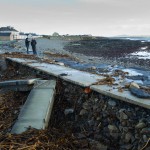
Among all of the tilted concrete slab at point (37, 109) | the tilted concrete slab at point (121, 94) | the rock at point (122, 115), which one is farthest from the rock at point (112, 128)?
the tilted concrete slab at point (37, 109)

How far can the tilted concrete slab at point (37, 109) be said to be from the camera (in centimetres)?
613

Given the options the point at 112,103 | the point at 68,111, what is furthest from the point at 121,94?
the point at 68,111

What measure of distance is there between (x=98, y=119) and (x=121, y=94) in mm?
782

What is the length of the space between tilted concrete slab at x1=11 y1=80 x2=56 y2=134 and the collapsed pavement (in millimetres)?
419

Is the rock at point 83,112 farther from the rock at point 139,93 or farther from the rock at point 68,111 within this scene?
the rock at point 139,93

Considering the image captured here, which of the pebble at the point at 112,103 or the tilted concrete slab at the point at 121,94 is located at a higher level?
the tilted concrete slab at the point at 121,94

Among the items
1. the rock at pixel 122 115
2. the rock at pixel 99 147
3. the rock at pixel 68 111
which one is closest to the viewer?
the rock at pixel 99 147

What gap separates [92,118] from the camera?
7.24 m

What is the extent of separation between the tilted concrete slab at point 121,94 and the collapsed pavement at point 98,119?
4.2 inches

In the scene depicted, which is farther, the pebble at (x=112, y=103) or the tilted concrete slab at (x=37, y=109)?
the pebble at (x=112, y=103)

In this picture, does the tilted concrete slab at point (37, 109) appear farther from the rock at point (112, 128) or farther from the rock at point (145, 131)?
the rock at point (145, 131)

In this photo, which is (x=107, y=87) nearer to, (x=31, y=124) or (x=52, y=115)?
(x=52, y=115)

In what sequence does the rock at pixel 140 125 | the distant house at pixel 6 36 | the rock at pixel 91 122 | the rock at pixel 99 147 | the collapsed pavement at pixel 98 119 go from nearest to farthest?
the rock at pixel 140 125 < the collapsed pavement at pixel 98 119 < the rock at pixel 99 147 < the rock at pixel 91 122 < the distant house at pixel 6 36

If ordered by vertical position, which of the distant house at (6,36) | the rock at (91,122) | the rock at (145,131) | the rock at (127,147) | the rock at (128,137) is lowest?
the distant house at (6,36)
